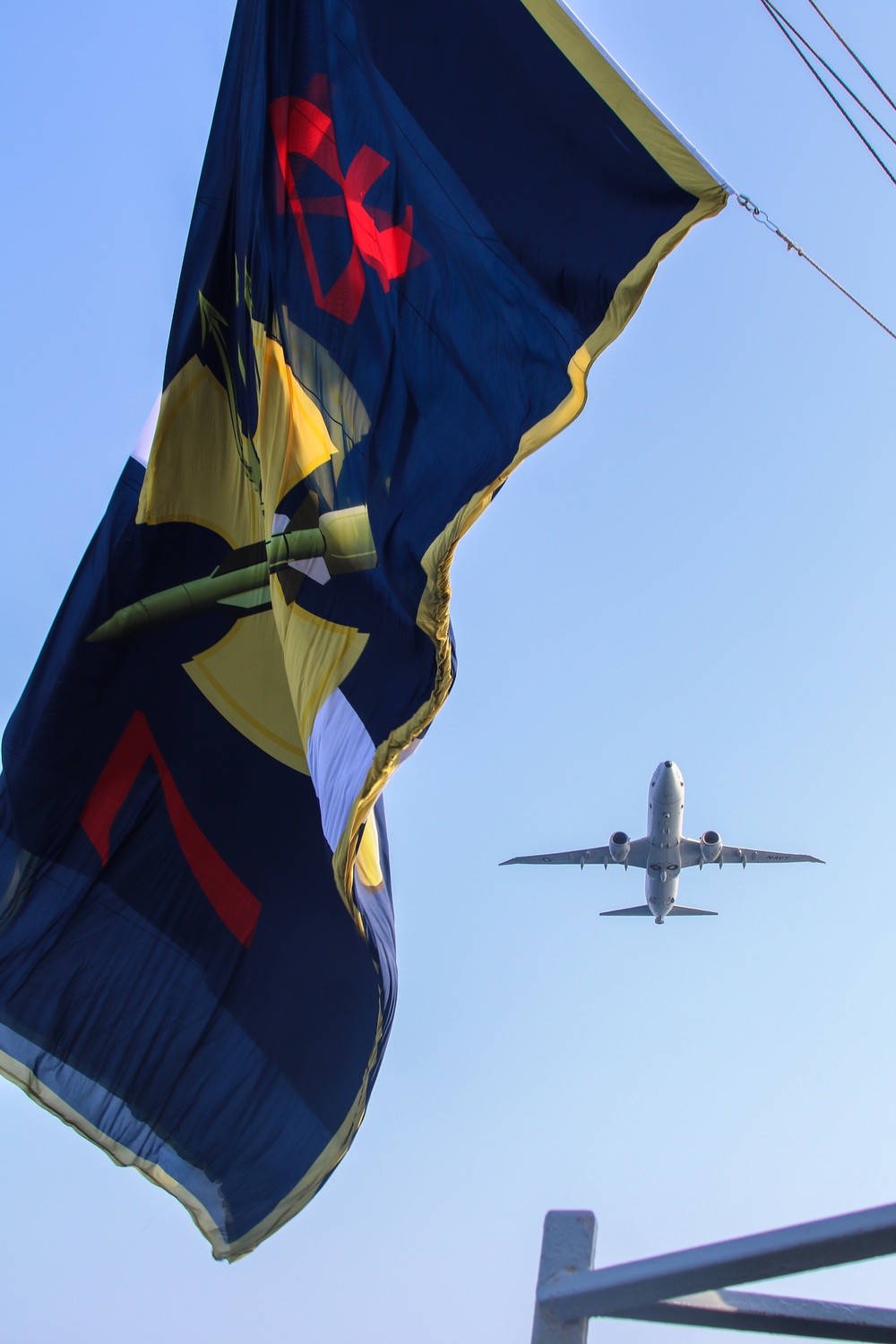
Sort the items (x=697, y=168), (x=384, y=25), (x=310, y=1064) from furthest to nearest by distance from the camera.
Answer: (x=310, y=1064), (x=384, y=25), (x=697, y=168)

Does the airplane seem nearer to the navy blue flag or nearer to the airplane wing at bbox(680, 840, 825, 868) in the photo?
the airplane wing at bbox(680, 840, 825, 868)

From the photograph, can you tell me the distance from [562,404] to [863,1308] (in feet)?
10.6

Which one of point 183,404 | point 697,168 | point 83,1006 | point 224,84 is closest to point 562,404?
point 697,168

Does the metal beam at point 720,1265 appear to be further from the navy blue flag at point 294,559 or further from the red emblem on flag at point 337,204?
the red emblem on flag at point 337,204

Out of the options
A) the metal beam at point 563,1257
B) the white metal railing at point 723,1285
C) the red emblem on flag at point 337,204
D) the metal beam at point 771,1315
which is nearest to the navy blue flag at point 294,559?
the red emblem on flag at point 337,204

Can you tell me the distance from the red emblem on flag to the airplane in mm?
37371

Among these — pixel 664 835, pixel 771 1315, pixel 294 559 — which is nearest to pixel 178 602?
pixel 294 559

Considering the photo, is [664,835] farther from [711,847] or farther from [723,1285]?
[723,1285]

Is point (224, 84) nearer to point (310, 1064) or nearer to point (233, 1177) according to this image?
point (310, 1064)

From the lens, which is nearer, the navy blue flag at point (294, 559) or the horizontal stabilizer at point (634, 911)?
the navy blue flag at point (294, 559)

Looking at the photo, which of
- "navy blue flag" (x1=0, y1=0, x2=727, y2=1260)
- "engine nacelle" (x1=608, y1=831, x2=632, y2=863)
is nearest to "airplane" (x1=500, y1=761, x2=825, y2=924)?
"engine nacelle" (x1=608, y1=831, x2=632, y2=863)

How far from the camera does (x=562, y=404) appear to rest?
438 cm

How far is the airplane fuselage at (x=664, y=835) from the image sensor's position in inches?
1646

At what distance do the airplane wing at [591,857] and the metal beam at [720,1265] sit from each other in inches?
1741
